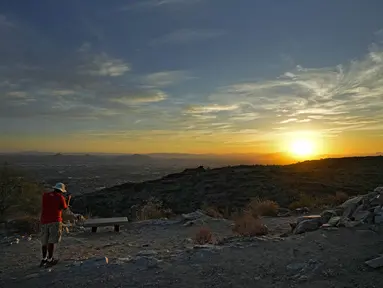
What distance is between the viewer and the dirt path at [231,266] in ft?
21.3

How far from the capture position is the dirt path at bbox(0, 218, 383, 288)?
650 cm

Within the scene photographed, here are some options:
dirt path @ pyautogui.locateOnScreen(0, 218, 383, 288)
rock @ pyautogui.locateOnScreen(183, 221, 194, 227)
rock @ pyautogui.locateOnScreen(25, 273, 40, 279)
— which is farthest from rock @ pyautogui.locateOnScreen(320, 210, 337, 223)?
rock @ pyautogui.locateOnScreen(25, 273, 40, 279)

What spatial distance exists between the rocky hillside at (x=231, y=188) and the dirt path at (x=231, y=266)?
49.3 feet

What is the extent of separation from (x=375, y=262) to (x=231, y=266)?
2.61 m

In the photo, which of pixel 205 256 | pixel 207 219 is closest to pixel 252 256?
pixel 205 256

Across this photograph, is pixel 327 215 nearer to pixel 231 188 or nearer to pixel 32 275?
pixel 32 275

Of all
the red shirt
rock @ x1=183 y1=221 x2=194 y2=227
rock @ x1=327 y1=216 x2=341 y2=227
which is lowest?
rock @ x1=183 y1=221 x2=194 y2=227

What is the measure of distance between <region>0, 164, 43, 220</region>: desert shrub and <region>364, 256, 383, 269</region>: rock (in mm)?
15031

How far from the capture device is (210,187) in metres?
32.8

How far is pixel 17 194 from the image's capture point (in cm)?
1930

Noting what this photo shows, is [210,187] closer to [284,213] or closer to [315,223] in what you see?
[284,213]

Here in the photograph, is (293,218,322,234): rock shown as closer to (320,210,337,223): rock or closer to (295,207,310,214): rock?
(320,210,337,223): rock

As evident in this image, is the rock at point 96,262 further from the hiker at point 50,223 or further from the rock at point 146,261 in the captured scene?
the hiker at point 50,223

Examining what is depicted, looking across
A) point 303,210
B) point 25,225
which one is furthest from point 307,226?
point 25,225
